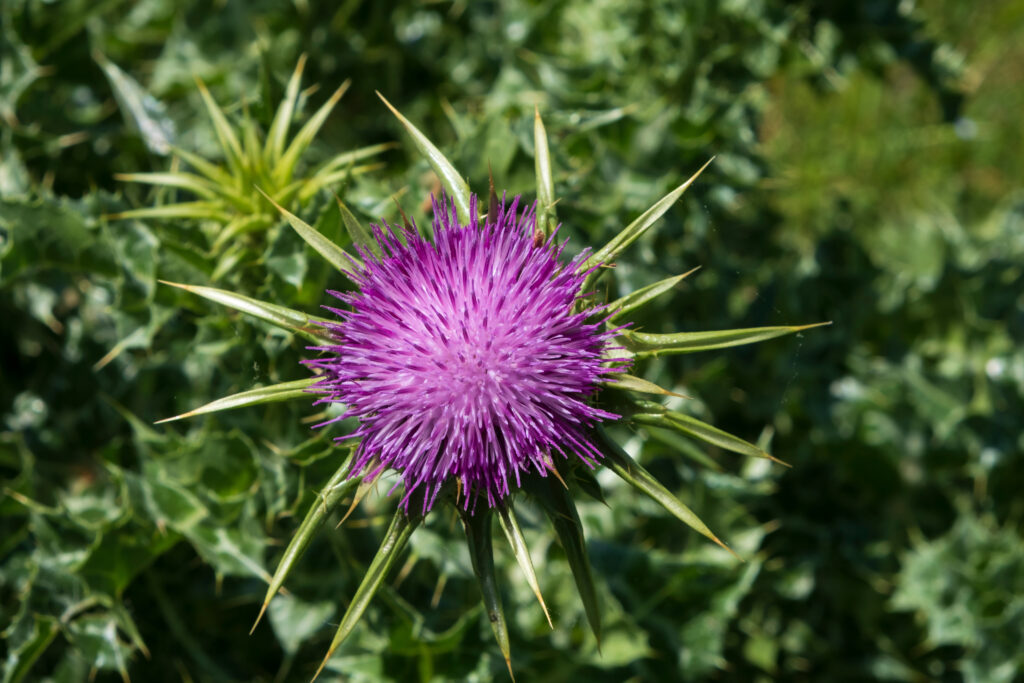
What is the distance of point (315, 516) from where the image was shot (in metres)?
2.22

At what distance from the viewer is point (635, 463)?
221 cm

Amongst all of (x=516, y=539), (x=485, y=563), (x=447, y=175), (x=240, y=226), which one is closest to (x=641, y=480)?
(x=516, y=539)

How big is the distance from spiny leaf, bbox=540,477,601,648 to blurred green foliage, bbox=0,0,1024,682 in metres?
0.53

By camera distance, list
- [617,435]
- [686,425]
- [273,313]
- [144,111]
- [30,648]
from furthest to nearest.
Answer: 1. [144,111]
2. [617,435]
3. [30,648]
4. [273,313]
5. [686,425]

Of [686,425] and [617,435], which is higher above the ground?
[686,425]

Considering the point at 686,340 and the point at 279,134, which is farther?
the point at 279,134

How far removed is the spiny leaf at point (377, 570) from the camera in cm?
211

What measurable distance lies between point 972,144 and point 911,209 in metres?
0.63

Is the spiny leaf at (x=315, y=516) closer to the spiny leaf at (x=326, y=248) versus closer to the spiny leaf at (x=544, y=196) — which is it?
the spiny leaf at (x=326, y=248)

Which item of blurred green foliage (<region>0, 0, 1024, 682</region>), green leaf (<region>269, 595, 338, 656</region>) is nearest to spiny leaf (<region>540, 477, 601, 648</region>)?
blurred green foliage (<region>0, 0, 1024, 682</region>)

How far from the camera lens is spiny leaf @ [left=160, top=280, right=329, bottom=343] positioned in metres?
2.31

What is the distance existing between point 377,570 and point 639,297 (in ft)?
3.26

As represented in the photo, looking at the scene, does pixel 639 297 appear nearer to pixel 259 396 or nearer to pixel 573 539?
pixel 573 539

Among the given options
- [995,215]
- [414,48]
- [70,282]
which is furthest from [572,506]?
[995,215]
